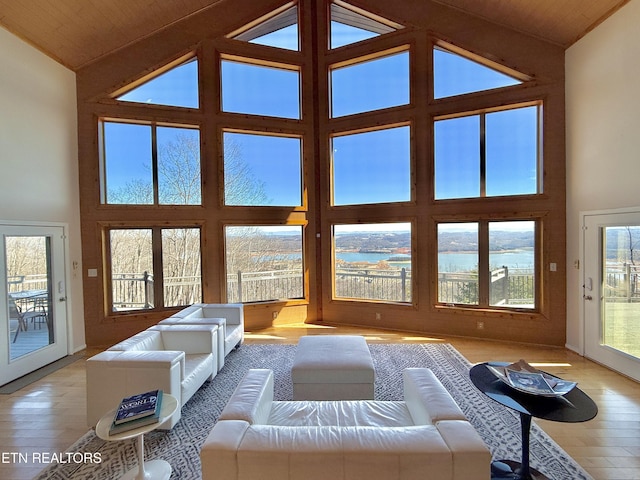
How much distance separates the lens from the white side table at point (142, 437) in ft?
6.38

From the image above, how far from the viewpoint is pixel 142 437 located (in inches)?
83.5

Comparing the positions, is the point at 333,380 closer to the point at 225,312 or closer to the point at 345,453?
the point at 345,453

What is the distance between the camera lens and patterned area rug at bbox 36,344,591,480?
2.33 meters

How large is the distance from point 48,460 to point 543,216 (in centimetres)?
637

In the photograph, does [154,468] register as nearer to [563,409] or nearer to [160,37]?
[563,409]

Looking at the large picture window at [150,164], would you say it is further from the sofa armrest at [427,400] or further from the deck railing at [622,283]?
the deck railing at [622,283]

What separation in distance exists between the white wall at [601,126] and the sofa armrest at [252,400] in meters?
4.55

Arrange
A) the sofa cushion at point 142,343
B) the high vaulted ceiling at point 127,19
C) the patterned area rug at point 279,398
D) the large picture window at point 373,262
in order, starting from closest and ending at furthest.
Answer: the patterned area rug at point 279,398
the sofa cushion at point 142,343
the high vaulted ceiling at point 127,19
the large picture window at point 373,262

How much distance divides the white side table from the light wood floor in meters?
0.84

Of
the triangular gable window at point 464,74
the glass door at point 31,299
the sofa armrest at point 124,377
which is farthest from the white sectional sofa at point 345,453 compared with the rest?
the triangular gable window at point 464,74

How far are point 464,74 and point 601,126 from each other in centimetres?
215

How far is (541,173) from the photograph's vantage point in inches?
192

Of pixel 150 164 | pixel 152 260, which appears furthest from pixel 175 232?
pixel 150 164

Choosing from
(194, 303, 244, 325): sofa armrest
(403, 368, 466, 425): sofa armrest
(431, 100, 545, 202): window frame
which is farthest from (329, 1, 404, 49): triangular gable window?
(403, 368, 466, 425): sofa armrest
